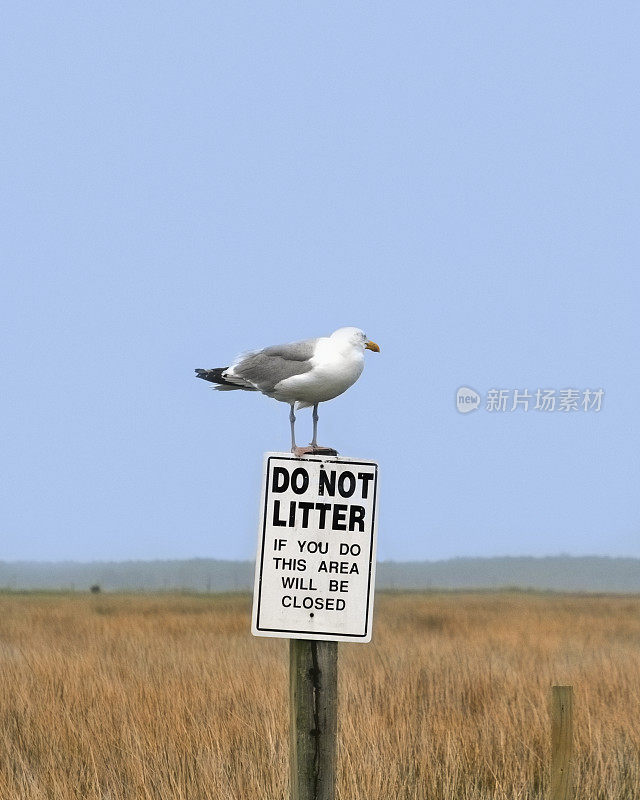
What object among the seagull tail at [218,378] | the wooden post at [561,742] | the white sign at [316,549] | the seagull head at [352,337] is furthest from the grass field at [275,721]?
the seagull head at [352,337]

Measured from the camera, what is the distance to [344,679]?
1032 cm

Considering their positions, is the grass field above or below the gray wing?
below

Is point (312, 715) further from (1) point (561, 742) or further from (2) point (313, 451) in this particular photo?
(1) point (561, 742)

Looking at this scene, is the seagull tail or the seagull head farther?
the seagull tail

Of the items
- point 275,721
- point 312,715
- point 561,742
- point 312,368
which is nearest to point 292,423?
point 312,368

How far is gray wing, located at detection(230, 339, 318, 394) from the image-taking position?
523 centimetres

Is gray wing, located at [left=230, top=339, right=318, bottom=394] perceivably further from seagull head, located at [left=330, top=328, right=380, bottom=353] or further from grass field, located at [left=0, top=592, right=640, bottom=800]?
grass field, located at [left=0, top=592, right=640, bottom=800]

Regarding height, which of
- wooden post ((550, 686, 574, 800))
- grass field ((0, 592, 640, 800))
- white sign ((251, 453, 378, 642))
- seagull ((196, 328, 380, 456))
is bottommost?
grass field ((0, 592, 640, 800))

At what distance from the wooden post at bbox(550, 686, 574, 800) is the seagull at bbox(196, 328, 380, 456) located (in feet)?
7.71

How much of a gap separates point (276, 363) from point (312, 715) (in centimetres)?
178

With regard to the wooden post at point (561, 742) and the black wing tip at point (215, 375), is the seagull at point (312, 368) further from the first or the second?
the wooden post at point (561, 742)

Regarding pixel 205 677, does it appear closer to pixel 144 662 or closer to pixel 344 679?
pixel 344 679

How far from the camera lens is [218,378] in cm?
593

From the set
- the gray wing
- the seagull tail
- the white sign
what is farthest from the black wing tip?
the white sign
